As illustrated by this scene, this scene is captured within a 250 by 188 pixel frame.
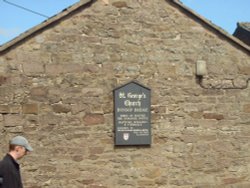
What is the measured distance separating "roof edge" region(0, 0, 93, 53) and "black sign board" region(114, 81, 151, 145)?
1530mm

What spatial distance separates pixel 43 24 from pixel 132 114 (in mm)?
2119

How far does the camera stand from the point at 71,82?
804 cm

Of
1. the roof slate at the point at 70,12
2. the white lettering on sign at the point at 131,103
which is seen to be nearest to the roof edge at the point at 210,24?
the roof slate at the point at 70,12

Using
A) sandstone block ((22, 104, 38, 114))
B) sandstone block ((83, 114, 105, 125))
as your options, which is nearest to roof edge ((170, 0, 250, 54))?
sandstone block ((83, 114, 105, 125))

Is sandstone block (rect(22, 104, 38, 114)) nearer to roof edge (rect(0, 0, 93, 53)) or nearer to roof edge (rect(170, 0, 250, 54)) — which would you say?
roof edge (rect(0, 0, 93, 53))

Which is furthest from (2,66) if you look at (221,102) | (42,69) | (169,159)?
(221,102)

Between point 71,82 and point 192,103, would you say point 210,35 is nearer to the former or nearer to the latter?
point 192,103

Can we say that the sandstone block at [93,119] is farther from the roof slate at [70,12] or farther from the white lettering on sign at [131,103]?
the roof slate at [70,12]

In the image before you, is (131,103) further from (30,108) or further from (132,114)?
(30,108)

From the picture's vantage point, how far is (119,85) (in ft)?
27.0

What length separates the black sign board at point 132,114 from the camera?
8180mm

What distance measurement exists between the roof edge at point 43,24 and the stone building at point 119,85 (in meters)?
0.02

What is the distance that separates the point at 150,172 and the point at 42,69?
2545 mm

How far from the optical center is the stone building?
784 centimetres
